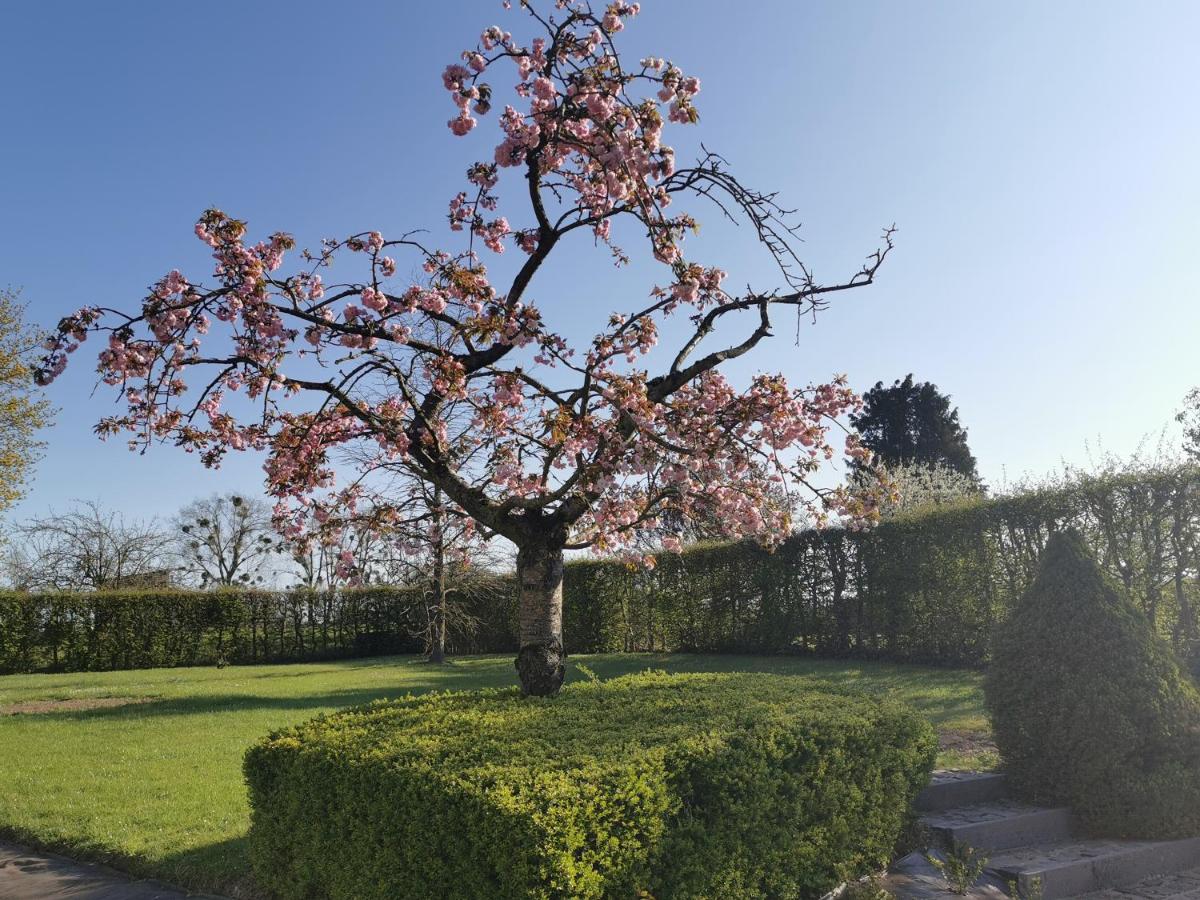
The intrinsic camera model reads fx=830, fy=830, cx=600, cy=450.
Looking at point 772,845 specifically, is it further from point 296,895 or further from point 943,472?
point 943,472

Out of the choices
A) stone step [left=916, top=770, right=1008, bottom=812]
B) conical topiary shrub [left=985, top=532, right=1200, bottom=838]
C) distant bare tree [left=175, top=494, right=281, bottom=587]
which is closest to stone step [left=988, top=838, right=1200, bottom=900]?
conical topiary shrub [left=985, top=532, right=1200, bottom=838]

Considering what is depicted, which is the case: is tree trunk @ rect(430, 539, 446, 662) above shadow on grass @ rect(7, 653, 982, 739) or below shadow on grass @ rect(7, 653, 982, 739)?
above

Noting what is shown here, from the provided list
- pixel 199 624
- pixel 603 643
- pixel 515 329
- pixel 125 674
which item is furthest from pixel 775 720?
pixel 199 624

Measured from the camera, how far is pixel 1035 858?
521 centimetres

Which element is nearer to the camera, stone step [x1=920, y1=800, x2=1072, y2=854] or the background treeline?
stone step [x1=920, y1=800, x2=1072, y2=854]

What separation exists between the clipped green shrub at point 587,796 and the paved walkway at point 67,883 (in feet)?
2.64

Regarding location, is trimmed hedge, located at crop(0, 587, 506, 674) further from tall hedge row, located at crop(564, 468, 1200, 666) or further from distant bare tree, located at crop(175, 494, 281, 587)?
distant bare tree, located at crop(175, 494, 281, 587)

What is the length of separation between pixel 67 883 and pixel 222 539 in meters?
39.6

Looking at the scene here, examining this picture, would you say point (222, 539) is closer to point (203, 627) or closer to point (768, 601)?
point (203, 627)

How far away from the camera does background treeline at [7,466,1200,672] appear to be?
11.4 meters

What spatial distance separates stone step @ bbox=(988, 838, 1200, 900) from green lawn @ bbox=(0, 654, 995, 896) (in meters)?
1.53

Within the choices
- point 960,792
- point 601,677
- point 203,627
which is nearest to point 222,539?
point 203,627

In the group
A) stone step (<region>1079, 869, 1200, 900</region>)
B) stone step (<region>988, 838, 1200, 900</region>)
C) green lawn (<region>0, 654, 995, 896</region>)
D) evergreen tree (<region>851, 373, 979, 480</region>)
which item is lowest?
stone step (<region>1079, 869, 1200, 900</region>)

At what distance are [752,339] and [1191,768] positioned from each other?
13.5 ft
